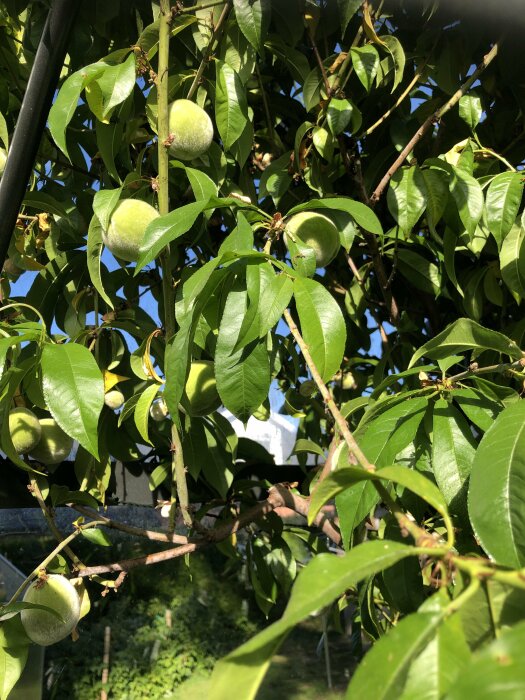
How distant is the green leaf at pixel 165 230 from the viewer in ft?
1.98

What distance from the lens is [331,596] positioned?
28 centimetres

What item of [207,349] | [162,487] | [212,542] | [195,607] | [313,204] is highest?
[313,204]

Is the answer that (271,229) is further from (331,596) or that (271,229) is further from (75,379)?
(331,596)

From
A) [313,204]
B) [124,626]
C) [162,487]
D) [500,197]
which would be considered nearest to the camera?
[313,204]

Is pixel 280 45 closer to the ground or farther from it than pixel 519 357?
farther from it

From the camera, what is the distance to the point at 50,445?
0.99 m

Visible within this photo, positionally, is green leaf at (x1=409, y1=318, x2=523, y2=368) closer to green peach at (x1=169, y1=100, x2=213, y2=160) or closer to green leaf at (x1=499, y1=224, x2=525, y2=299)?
green leaf at (x1=499, y1=224, x2=525, y2=299)

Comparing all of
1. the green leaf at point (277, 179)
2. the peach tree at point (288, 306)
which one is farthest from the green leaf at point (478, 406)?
the green leaf at point (277, 179)

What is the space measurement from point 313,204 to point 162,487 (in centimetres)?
76

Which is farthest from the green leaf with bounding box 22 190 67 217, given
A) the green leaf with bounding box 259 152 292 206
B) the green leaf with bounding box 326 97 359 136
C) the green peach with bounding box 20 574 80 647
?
the green peach with bounding box 20 574 80 647

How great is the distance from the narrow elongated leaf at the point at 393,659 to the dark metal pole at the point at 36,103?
1.88 feet

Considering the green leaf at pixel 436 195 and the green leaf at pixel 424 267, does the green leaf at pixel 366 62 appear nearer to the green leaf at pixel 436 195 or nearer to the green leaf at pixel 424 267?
the green leaf at pixel 436 195

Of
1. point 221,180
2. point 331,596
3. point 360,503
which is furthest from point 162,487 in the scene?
point 331,596

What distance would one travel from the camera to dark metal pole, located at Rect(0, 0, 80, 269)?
639 millimetres
